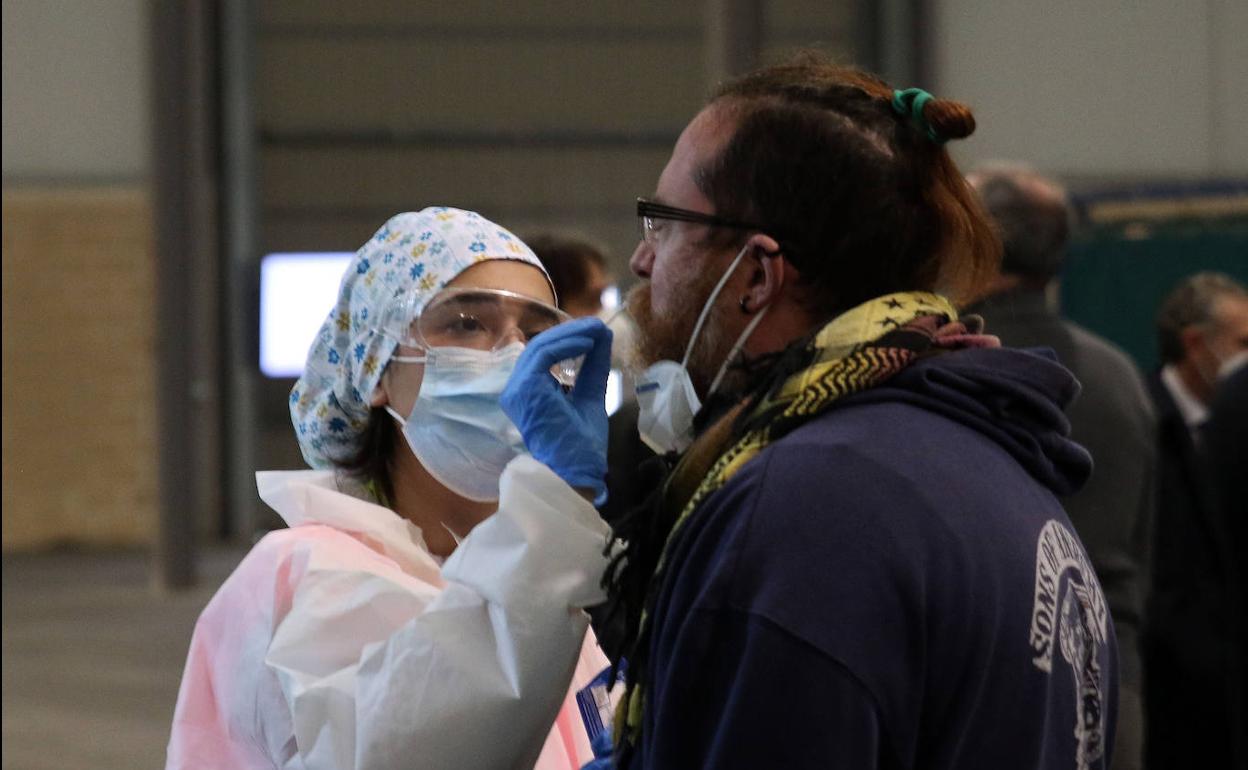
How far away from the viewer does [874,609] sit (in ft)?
4.05

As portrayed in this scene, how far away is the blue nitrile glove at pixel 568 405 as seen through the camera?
5.40 feet

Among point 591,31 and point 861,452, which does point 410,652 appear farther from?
point 591,31

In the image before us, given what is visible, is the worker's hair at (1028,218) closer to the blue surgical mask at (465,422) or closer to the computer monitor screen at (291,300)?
the blue surgical mask at (465,422)

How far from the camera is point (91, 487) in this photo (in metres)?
10.9

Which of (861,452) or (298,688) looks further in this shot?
(298,688)

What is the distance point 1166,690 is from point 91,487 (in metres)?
8.53

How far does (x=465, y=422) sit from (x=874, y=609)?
A: 101 centimetres

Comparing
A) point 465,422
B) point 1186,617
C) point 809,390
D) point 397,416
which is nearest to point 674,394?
point 809,390

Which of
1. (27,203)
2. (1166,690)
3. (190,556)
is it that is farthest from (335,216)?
(1166,690)

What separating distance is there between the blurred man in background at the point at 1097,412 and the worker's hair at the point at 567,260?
0.95 m

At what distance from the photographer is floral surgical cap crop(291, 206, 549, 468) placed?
7.19ft

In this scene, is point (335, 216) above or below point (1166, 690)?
above

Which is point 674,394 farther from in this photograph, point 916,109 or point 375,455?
point 375,455

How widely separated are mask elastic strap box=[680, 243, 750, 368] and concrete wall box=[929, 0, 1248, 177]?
26.0 ft
